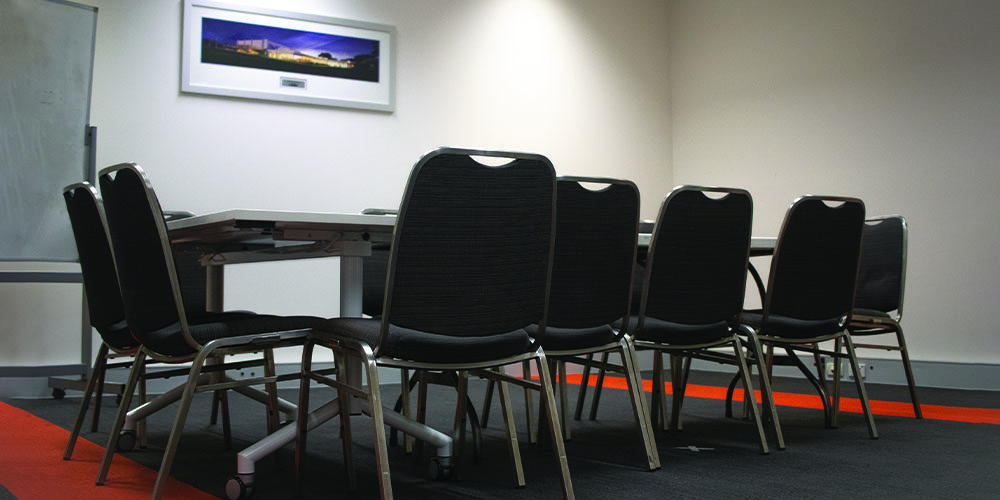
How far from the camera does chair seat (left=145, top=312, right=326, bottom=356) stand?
80.7 inches

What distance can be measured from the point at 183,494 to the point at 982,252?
166 inches

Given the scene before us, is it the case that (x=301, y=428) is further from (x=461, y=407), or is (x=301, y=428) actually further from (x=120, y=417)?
(x=461, y=407)

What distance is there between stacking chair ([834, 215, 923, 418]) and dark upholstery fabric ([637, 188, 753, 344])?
1104 millimetres

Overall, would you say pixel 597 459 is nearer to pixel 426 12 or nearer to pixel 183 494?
pixel 183 494

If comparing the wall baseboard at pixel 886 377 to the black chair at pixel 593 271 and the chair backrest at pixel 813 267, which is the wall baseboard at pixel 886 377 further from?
the black chair at pixel 593 271

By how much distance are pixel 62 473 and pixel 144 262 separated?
31.5 inches

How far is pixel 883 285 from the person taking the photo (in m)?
3.70

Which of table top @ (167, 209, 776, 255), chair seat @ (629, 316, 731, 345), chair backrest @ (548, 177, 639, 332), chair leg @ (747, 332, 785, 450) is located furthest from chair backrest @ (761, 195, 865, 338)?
table top @ (167, 209, 776, 255)

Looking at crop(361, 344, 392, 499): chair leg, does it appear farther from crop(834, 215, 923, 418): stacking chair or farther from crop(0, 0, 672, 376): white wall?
crop(0, 0, 672, 376): white wall

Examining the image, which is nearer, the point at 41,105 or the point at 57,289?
the point at 41,105

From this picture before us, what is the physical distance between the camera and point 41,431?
3213mm

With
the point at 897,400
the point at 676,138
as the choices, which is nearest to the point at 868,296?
the point at 897,400

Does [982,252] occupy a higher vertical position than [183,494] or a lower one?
higher

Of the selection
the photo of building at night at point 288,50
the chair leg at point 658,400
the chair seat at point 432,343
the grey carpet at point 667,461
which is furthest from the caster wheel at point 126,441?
the photo of building at night at point 288,50
